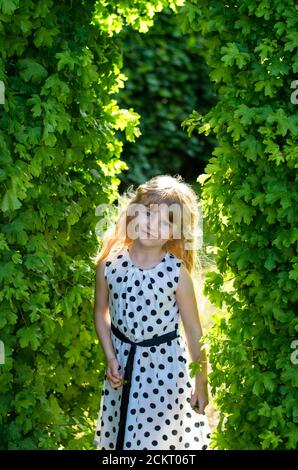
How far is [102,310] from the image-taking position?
13.0 feet

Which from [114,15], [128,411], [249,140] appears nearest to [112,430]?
[128,411]

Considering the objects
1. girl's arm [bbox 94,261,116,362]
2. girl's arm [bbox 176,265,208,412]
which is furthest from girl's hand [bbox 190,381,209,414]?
girl's arm [bbox 94,261,116,362]

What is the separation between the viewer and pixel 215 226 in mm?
3637

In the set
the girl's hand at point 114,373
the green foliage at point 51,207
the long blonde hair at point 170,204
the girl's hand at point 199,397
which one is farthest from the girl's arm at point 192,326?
the green foliage at point 51,207

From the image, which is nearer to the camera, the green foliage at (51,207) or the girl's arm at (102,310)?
the green foliage at (51,207)

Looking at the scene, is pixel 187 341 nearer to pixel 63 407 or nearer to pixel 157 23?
pixel 63 407

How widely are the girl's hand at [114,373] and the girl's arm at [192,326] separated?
303 mm

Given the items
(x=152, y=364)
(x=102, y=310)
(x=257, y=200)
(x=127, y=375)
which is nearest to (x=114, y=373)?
(x=127, y=375)

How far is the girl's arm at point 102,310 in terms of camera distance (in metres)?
3.95

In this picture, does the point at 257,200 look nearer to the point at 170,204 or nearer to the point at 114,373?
the point at 170,204

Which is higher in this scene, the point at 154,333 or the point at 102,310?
the point at 102,310

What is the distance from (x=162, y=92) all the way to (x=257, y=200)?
6.33 meters

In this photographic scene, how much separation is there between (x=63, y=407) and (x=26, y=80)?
1605 mm

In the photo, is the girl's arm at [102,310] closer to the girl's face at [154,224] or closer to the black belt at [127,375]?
the black belt at [127,375]
